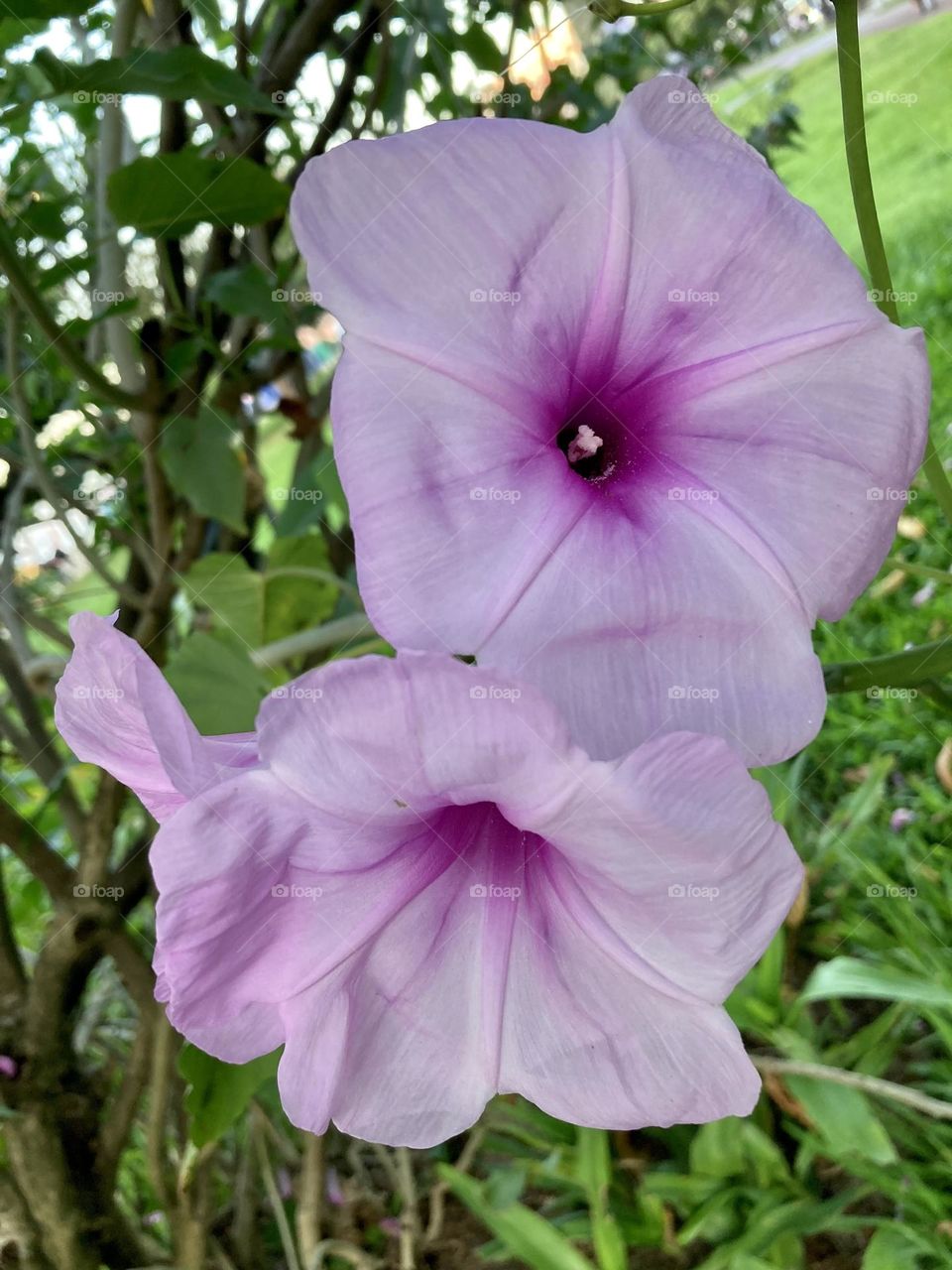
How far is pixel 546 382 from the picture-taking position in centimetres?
48

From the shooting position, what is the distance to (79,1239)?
3.75ft

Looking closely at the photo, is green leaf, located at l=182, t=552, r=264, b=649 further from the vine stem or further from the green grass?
the green grass

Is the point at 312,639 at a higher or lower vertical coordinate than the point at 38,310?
lower

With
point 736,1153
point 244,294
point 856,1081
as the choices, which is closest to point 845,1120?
point 856,1081

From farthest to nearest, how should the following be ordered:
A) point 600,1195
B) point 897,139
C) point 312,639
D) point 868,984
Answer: point 897,139 → point 600,1195 → point 868,984 → point 312,639

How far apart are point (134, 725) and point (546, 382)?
0.24 metres

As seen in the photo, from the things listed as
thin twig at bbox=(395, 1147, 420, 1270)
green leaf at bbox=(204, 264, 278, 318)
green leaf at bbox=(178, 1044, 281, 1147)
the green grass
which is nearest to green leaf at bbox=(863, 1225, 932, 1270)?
thin twig at bbox=(395, 1147, 420, 1270)

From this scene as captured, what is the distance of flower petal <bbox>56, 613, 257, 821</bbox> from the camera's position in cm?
40

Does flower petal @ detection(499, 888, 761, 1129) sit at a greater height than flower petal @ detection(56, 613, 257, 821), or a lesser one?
lesser

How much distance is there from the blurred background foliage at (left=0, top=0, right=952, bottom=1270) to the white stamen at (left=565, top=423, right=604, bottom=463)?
21 cm

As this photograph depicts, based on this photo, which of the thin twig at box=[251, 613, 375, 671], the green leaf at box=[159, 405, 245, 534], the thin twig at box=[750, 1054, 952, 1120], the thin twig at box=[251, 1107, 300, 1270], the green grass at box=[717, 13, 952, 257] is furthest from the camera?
the green grass at box=[717, 13, 952, 257]

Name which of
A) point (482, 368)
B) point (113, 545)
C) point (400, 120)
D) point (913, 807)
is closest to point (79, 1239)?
point (113, 545)

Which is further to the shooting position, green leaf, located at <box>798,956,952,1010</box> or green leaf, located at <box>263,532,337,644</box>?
green leaf, located at <box>798,956,952,1010</box>

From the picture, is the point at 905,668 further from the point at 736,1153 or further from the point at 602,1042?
the point at 736,1153
